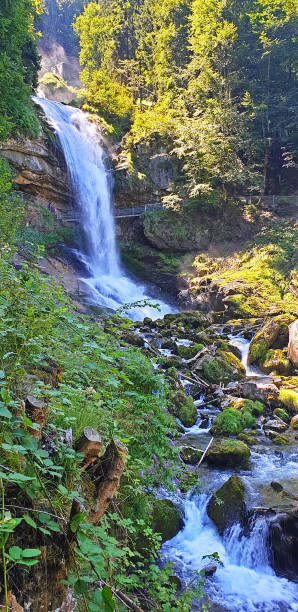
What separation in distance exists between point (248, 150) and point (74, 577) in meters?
26.0

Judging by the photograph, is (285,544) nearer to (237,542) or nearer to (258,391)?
(237,542)

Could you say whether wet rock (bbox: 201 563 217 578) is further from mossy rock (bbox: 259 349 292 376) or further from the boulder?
the boulder

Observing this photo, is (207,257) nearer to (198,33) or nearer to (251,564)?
(198,33)

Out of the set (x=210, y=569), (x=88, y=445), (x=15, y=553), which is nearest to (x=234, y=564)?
(x=210, y=569)

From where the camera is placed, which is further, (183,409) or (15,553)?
(183,409)

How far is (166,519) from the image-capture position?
4.80m

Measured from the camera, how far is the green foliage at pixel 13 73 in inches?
571

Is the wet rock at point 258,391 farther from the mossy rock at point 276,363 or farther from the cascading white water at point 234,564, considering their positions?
the cascading white water at point 234,564

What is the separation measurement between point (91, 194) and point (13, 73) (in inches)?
312

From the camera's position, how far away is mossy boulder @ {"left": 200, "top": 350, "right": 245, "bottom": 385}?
10.5 metres

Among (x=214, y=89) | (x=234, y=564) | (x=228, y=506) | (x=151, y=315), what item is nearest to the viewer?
(x=234, y=564)

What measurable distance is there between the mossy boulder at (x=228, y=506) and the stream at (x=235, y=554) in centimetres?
8

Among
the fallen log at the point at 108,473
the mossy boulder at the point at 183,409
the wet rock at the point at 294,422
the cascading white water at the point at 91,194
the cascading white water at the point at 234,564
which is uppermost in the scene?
the cascading white water at the point at 91,194

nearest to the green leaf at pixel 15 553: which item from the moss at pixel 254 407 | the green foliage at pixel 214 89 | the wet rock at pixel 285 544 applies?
the wet rock at pixel 285 544
